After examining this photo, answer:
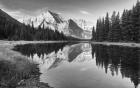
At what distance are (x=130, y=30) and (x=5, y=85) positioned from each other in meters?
60.7

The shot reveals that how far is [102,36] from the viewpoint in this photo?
340 ft

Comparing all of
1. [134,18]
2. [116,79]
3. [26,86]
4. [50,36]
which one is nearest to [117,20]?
[134,18]

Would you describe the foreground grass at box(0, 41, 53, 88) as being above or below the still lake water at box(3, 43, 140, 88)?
above

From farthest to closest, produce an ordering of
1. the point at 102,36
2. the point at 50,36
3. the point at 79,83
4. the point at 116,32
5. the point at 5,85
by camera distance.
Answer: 1. the point at 50,36
2. the point at 102,36
3. the point at 116,32
4. the point at 79,83
5. the point at 5,85

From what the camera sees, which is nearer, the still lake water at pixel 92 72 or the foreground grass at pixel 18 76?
the foreground grass at pixel 18 76

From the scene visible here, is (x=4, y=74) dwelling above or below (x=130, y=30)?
below

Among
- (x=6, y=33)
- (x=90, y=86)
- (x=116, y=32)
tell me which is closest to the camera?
(x=90, y=86)

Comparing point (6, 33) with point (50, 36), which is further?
point (50, 36)

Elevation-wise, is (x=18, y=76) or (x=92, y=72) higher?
(x=18, y=76)

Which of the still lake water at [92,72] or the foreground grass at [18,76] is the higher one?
the foreground grass at [18,76]

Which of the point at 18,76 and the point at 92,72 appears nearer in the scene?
the point at 18,76

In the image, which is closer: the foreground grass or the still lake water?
the foreground grass

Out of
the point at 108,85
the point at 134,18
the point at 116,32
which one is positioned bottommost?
the point at 108,85

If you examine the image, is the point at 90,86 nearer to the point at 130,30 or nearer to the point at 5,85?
the point at 5,85
